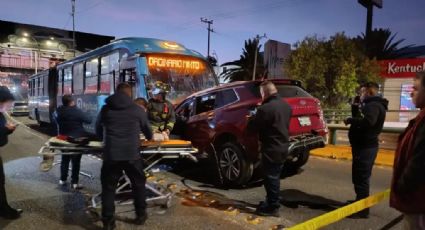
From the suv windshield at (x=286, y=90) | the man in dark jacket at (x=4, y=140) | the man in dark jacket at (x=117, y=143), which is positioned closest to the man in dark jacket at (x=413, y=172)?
the man in dark jacket at (x=117, y=143)

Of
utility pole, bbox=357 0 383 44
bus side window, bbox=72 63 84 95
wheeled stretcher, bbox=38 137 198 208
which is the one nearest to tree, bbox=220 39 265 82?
utility pole, bbox=357 0 383 44

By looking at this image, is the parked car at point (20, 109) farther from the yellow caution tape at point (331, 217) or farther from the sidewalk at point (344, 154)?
the yellow caution tape at point (331, 217)

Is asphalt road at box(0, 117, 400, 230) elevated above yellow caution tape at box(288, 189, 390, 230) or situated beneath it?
situated beneath

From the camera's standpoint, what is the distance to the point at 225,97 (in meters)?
7.67

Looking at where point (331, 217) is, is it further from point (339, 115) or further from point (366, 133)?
point (339, 115)

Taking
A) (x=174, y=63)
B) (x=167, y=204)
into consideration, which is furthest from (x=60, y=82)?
(x=167, y=204)

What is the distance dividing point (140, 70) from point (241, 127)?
408 centimetres

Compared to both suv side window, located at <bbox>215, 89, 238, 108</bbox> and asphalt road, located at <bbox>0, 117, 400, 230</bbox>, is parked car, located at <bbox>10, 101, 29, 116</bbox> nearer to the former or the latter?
asphalt road, located at <bbox>0, 117, 400, 230</bbox>

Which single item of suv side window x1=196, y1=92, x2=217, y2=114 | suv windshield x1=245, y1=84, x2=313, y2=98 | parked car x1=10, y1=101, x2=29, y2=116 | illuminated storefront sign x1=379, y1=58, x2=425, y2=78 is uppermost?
illuminated storefront sign x1=379, y1=58, x2=425, y2=78

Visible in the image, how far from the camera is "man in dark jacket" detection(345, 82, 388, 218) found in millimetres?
5336

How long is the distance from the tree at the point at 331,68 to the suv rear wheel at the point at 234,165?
20.6 meters

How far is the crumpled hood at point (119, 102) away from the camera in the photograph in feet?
15.9

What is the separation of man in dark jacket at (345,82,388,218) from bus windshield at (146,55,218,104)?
19.1 feet

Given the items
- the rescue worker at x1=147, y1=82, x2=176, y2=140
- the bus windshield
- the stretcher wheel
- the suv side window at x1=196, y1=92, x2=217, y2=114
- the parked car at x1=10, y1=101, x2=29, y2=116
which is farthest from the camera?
the parked car at x1=10, y1=101, x2=29, y2=116
